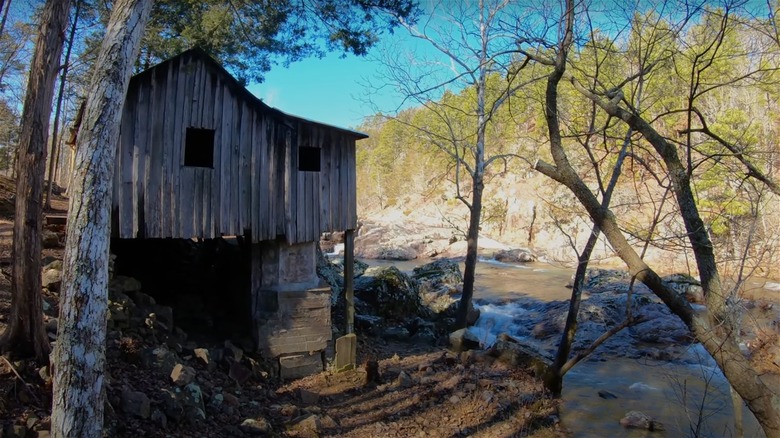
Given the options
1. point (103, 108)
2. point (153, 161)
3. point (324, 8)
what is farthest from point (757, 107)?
point (103, 108)

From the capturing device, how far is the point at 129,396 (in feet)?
18.7

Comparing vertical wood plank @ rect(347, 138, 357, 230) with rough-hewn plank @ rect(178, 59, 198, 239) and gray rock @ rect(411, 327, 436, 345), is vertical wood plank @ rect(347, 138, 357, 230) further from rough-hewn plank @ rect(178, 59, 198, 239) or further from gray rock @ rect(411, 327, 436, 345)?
gray rock @ rect(411, 327, 436, 345)

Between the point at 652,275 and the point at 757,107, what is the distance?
2744 centimetres

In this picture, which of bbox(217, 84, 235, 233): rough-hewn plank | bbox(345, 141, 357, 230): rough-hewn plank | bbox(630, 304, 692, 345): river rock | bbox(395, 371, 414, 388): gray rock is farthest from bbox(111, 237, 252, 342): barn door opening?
bbox(630, 304, 692, 345): river rock

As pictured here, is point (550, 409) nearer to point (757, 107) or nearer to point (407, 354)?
point (407, 354)

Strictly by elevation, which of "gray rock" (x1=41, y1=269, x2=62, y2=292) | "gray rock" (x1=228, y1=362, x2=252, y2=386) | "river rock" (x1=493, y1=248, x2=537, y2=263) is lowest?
"gray rock" (x1=228, y1=362, x2=252, y2=386)

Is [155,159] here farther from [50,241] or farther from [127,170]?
[50,241]

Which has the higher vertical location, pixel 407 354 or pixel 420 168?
pixel 420 168

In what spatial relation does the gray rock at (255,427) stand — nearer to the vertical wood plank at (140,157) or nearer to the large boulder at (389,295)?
the vertical wood plank at (140,157)

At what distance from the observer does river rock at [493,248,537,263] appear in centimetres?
2988

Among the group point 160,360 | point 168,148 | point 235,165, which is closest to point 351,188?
point 235,165

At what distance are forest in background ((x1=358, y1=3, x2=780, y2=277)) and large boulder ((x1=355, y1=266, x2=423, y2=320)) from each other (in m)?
3.16

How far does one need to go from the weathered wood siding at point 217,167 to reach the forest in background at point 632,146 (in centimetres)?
179

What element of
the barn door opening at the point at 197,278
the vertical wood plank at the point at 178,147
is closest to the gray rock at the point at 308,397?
the barn door opening at the point at 197,278
